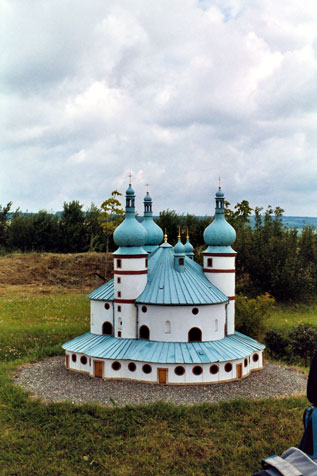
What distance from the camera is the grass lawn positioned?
528 inches

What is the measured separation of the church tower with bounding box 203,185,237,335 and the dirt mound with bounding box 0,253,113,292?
81.0 feet

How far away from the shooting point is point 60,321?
32.6m

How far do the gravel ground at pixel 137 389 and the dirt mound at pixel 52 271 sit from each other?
25018 mm

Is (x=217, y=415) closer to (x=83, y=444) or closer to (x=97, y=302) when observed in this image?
(x=83, y=444)

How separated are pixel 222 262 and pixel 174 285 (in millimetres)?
3025

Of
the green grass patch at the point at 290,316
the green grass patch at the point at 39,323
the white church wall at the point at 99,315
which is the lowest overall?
the green grass patch at the point at 290,316

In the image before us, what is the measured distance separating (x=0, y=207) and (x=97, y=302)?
46.3 meters

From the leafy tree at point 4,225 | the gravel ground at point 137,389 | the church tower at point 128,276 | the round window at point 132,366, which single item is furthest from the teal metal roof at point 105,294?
A: the leafy tree at point 4,225

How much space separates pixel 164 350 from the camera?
20531 mm

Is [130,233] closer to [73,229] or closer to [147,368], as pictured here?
[147,368]

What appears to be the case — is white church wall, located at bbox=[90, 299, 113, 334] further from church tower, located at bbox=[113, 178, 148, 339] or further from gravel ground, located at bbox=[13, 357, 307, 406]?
gravel ground, located at bbox=[13, 357, 307, 406]

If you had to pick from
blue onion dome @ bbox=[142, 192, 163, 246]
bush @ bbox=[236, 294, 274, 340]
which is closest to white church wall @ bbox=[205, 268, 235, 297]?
blue onion dome @ bbox=[142, 192, 163, 246]

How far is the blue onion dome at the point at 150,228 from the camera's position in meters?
27.0

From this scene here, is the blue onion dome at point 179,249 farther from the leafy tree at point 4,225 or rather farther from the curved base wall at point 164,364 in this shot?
the leafy tree at point 4,225
